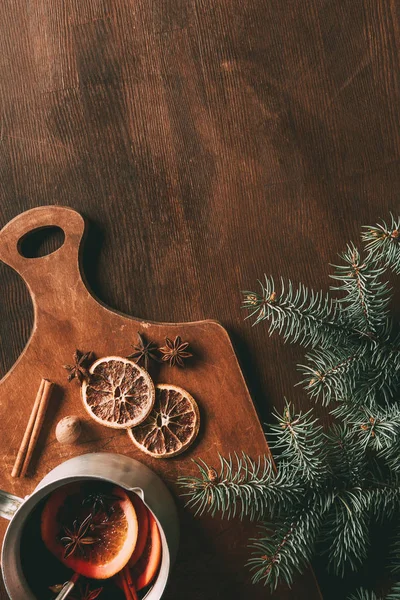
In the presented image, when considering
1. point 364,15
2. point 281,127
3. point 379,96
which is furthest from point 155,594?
point 364,15

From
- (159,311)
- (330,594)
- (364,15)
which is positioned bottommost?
(330,594)

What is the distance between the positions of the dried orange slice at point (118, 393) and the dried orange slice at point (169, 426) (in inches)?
1.0

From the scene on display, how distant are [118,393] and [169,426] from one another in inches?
5.1

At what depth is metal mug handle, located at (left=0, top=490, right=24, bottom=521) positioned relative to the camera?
4.01 ft

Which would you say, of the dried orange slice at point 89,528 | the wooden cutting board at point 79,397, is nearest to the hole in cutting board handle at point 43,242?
the wooden cutting board at point 79,397

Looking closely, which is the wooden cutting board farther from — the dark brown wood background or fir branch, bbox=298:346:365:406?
fir branch, bbox=298:346:365:406

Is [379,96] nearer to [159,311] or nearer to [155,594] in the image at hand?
[159,311]

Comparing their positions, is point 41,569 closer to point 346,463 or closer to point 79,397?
point 79,397

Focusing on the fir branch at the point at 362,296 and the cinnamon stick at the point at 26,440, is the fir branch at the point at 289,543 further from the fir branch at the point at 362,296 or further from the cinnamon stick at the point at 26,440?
the cinnamon stick at the point at 26,440

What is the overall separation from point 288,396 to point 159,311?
35cm

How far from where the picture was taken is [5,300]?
133 cm

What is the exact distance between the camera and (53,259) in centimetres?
127

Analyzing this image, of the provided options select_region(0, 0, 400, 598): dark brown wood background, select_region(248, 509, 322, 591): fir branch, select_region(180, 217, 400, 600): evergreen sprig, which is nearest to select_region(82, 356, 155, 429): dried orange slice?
select_region(0, 0, 400, 598): dark brown wood background

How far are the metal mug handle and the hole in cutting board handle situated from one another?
1.75 ft
